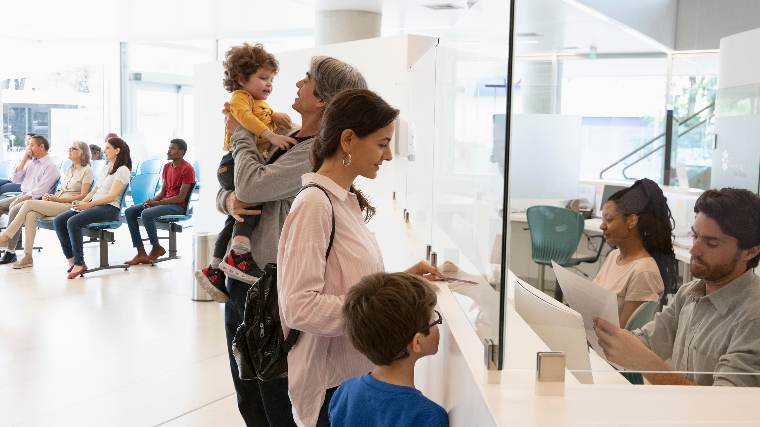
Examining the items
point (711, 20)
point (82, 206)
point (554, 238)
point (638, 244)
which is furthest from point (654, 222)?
point (82, 206)

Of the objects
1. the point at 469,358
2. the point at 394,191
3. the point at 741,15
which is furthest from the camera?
the point at 394,191

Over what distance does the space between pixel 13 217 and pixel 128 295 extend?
2.95 metres

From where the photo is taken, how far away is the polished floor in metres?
4.14

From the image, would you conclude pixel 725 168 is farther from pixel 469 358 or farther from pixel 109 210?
pixel 109 210

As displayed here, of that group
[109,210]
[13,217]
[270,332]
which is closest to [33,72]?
[13,217]

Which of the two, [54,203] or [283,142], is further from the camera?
[54,203]

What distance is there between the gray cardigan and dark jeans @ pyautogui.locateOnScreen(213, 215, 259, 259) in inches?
0.8

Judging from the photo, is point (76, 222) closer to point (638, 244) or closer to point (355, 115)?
Result: point (638, 244)

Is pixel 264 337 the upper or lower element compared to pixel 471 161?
lower

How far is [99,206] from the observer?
28.1ft

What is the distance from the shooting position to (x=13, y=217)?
9234mm

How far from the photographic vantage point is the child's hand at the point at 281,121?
120 inches

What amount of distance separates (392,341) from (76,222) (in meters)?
7.52

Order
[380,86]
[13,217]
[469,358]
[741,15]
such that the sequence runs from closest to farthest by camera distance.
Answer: [469,358]
[741,15]
[380,86]
[13,217]
